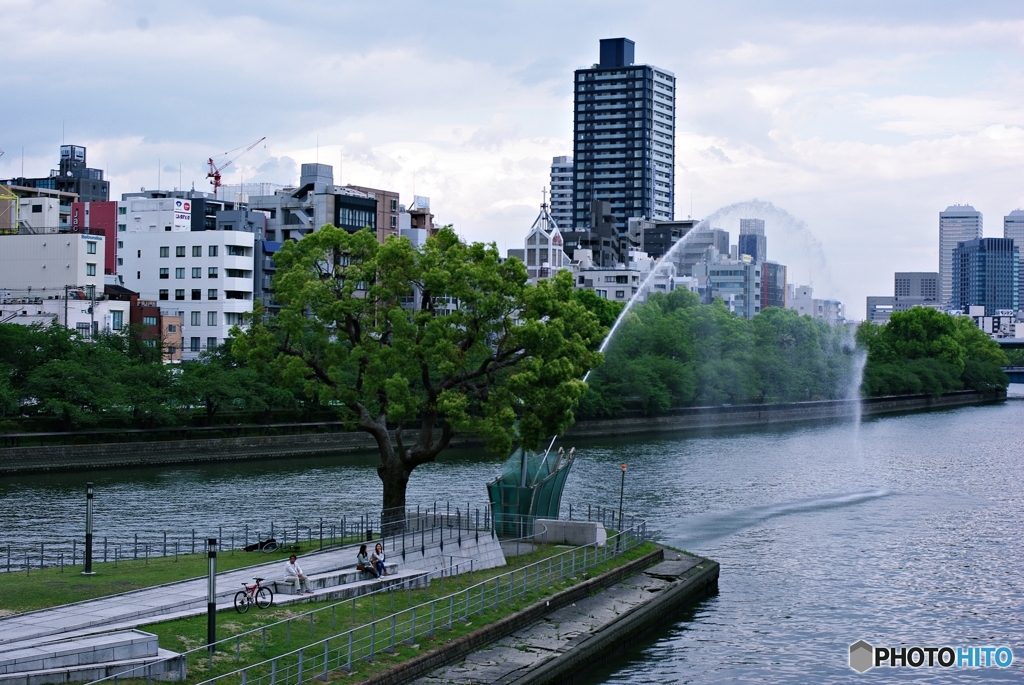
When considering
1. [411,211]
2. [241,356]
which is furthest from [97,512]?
[411,211]

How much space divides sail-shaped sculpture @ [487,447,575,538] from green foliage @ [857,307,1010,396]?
362 ft

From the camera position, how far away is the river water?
36375 mm

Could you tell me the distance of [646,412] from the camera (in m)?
110

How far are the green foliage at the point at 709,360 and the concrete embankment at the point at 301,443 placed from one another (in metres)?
1.44

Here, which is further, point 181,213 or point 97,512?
point 181,213

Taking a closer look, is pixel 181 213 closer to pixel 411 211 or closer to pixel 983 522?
pixel 411 211

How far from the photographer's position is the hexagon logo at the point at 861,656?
111 ft

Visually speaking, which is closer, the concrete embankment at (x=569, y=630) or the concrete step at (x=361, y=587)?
the concrete embankment at (x=569, y=630)

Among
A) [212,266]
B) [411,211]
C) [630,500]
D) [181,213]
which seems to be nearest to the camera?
[630,500]

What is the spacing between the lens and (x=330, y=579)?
32.3 metres

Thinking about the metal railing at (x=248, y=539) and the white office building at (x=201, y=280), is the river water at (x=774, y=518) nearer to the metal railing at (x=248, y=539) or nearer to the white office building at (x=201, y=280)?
the metal railing at (x=248, y=539)

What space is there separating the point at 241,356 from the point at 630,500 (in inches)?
1109

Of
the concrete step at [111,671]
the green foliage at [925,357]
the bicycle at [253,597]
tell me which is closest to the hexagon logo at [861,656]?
the bicycle at [253,597]

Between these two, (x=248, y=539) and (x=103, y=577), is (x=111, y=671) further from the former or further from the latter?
(x=248, y=539)
